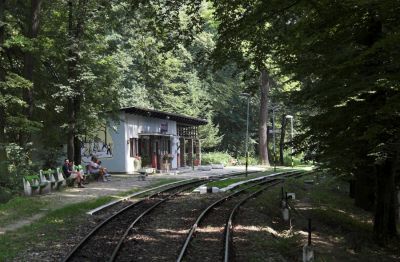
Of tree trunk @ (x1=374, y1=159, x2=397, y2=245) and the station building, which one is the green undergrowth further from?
the station building

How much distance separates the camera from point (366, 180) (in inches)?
682

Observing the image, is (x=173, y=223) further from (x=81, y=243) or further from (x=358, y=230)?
(x=358, y=230)

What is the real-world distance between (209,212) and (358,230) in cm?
420

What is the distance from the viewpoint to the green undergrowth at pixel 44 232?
398 inches

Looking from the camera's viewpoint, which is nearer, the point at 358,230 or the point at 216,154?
the point at 358,230

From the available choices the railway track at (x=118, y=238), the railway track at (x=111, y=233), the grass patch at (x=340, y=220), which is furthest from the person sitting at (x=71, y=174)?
the grass patch at (x=340, y=220)

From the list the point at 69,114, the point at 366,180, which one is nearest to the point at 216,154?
the point at 69,114

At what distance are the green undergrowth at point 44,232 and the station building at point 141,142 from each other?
1477 centimetres

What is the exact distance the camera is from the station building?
112 feet

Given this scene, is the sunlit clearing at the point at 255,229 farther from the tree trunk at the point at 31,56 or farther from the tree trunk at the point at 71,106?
the tree trunk at the point at 71,106

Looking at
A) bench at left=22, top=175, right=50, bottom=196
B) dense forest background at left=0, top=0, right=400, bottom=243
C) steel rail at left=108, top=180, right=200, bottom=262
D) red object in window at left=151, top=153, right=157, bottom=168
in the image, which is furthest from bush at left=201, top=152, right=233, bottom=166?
bench at left=22, top=175, right=50, bottom=196

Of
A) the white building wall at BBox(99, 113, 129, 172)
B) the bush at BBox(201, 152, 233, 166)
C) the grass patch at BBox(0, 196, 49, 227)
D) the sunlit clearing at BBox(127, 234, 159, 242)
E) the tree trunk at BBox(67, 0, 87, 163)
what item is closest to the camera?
the sunlit clearing at BBox(127, 234, 159, 242)

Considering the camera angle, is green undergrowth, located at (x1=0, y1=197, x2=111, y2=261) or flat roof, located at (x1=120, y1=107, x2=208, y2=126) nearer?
green undergrowth, located at (x1=0, y1=197, x2=111, y2=261)

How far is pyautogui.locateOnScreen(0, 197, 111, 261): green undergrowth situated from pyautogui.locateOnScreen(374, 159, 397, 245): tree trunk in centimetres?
733
